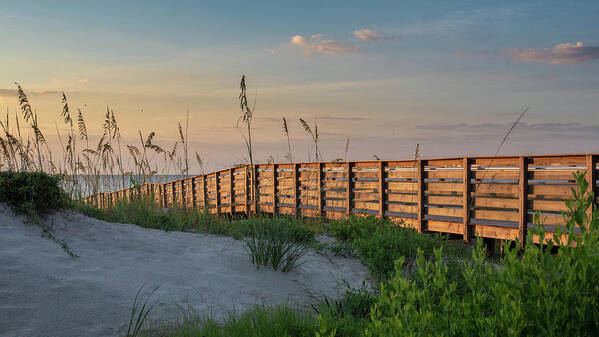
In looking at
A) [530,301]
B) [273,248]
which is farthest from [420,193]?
[530,301]

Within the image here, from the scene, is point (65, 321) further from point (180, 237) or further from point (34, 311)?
point (180, 237)

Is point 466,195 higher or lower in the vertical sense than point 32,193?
lower

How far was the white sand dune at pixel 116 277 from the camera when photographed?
3.92 metres

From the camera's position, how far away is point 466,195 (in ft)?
35.5

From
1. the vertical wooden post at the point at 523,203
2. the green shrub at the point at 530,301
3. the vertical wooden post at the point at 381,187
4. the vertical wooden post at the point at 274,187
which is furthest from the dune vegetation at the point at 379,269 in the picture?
the vertical wooden post at the point at 274,187

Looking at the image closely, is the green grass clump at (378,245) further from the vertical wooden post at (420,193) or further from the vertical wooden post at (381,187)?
the vertical wooden post at (381,187)

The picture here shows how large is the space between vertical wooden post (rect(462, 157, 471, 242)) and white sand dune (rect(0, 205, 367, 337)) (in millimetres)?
4642

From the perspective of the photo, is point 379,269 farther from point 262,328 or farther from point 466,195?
point 466,195

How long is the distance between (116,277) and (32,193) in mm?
2383

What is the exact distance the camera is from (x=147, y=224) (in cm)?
820

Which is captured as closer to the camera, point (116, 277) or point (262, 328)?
point (262, 328)

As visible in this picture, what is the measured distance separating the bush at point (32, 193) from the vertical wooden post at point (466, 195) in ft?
27.6

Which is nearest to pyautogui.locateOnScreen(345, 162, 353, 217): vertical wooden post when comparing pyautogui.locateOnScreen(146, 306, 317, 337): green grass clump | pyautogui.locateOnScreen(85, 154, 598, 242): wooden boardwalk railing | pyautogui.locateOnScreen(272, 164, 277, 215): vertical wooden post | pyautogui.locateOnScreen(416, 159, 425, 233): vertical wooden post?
pyautogui.locateOnScreen(85, 154, 598, 242): wooden boardwalk railing

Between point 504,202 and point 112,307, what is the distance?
8876 millimetres
